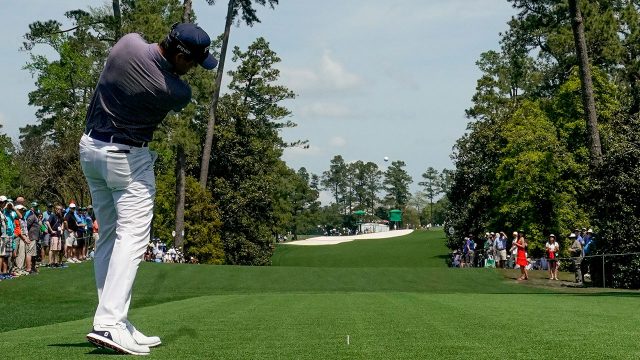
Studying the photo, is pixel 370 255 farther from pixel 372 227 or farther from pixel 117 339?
pixel 372 227

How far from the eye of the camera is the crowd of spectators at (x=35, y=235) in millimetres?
20328

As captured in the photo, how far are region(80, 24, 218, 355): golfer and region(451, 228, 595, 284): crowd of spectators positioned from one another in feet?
79.5

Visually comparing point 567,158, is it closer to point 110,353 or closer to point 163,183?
point 163,183

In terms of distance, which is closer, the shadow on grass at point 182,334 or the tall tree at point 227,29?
the shadow on grass at point 182,334

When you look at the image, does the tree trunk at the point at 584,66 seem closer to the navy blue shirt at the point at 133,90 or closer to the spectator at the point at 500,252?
the spectator at the point at 500,252

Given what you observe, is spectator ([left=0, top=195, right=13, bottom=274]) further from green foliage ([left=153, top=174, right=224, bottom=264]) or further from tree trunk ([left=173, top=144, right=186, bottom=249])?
green foliage ([left=153, top=174, right=224, bottom=264])

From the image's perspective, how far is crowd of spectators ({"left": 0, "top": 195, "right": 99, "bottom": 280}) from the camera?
66.7 ft

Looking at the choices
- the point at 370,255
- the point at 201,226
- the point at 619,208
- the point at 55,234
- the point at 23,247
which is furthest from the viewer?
the point at 370,255

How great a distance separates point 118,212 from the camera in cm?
561

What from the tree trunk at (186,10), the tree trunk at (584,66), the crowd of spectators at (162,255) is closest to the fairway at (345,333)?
the tree trunk at (584,66)

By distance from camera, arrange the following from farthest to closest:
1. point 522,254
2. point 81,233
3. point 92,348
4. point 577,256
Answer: point 522,254
point 577,256
point 81,233
point 92,348

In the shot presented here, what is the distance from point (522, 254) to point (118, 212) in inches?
1114

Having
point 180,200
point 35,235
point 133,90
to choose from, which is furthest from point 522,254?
point 133,90

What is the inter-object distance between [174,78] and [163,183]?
58751 millimetres
